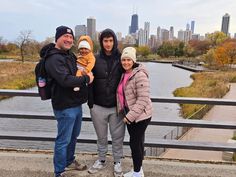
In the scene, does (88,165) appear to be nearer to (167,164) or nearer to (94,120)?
(94,120)

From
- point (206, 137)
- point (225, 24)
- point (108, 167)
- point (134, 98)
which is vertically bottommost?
point (206, 137)

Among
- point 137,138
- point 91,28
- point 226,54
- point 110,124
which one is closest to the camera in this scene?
point 137,138

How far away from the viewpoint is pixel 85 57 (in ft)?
10.3

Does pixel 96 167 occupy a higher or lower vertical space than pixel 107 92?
lower

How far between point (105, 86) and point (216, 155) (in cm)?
668

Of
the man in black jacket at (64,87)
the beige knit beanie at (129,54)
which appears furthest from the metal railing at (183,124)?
the beige knit beanie at (129,54)

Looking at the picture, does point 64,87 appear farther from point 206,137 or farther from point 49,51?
point 206,137

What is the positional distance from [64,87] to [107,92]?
54 centimetres

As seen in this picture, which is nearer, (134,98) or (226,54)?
(134,98)

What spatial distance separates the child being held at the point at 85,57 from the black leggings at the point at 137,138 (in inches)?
32.2

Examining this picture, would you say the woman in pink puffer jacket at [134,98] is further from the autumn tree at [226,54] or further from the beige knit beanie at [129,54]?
the autumn tree at [226,54]

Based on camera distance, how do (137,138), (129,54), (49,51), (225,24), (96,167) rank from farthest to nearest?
(225,24), (96,167), (137,138), (129,54), (49,51)

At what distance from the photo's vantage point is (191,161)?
3.84 m

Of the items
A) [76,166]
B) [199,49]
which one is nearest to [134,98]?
[76,166]
